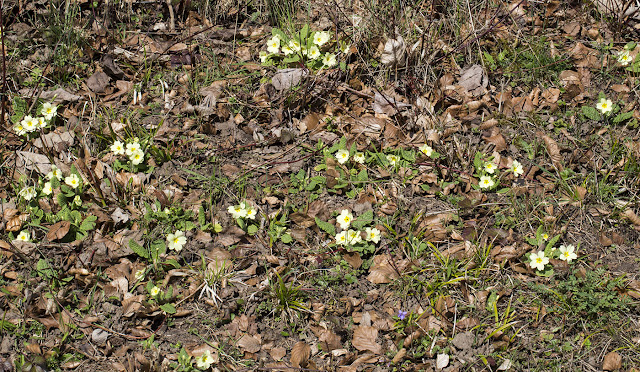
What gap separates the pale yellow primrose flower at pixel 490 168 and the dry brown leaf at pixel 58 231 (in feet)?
8.64

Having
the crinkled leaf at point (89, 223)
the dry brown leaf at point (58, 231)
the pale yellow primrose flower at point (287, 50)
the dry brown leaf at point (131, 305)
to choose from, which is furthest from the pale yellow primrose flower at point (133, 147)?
the pale yellow primrose flower at point (287, 50)

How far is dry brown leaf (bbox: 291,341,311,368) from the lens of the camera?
2689mm

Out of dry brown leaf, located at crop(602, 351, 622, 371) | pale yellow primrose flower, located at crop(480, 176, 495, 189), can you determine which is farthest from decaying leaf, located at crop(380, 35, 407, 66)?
dry brown leaf, located at crop(602, 351, 622, 371)

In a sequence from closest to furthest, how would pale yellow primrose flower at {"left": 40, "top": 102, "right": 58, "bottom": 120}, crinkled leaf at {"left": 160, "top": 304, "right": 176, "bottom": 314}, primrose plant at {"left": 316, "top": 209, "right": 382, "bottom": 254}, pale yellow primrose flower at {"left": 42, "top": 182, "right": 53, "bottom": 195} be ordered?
crinkled leaf at {"left": 160, "top": 304, "right": 176, "bottom": 314}
primrose plant at {"left": 316, "top": 209, "right": 382, "bottom": 254}
pale yellow primrose flower at {"left": 42, "top": 182, "right": 53, "bottom": 195}
pale yellow primrose flower at {"left": 40, "top": 102, "right": 58, "bottom": 120}

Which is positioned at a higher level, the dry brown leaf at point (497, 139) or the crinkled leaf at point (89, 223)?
the dry brown leaf at point (497, 139)

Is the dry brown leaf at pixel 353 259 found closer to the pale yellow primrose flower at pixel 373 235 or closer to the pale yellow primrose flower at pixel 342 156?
the pale yellow primrose flower at pixel 373 235

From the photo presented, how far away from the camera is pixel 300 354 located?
2709 millimetres

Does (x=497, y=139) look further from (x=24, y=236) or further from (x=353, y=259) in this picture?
(x=24, y=236)

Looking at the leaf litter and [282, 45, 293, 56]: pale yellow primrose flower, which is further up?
[282, 45, 293, 56]: pale yellow primrose flower

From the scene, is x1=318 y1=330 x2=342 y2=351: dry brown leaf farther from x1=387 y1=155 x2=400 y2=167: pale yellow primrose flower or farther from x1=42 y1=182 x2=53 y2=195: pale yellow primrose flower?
x1=42 y1=182 x2=53 y2=195: pale yellow primrose flower

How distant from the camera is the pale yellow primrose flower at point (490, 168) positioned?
3328 mm

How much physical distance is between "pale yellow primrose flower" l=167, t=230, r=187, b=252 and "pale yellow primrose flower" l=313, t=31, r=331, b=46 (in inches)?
71.5

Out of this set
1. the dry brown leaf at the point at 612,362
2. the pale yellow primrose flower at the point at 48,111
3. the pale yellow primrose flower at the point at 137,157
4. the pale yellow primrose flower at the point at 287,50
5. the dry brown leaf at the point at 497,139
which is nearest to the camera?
the dry brown leaf at the point at 612,362

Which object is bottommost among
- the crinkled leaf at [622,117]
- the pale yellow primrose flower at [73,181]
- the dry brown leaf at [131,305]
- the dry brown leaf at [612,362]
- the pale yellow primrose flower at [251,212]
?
the dry brown leaf at [131,305]
